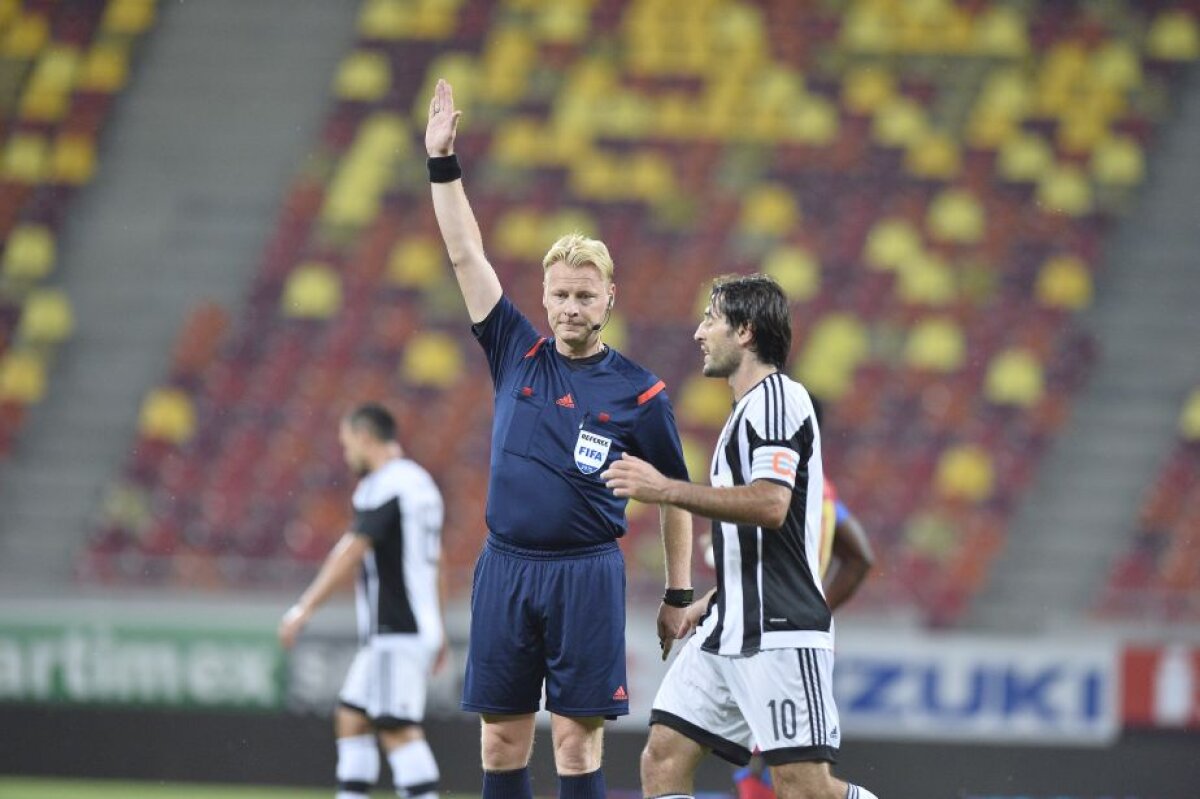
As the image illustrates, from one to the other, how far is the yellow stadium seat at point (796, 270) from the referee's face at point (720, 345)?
33.3 ft

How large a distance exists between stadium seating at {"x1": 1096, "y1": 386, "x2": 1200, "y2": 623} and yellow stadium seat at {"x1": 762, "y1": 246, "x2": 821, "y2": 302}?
3345 millimetres

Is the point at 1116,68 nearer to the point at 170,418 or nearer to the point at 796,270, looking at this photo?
the point at 796,270

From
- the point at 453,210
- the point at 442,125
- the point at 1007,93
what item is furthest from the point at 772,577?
the point at 1007,93

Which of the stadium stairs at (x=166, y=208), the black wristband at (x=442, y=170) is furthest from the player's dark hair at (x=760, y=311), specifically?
the stadium stairs at (x=166, y=208)

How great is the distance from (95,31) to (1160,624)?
41.1 feet

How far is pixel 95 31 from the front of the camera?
17.9 meters

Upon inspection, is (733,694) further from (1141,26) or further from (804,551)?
(1141,26)

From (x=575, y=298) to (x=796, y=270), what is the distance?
34.4 feet

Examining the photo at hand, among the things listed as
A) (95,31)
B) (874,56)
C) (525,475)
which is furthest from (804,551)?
(95,31)

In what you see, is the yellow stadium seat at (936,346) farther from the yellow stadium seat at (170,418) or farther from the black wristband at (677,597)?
the black wristband at (677,597)

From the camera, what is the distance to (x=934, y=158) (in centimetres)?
1590

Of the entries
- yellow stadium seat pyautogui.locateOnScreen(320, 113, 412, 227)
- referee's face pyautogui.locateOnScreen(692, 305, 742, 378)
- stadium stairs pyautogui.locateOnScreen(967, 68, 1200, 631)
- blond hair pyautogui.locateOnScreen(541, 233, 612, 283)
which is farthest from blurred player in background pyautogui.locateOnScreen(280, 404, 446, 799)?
yellow stadium seat pyautogui.locateOnScreen(320, 113, 412, 227)

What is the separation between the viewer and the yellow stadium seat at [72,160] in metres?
17.2

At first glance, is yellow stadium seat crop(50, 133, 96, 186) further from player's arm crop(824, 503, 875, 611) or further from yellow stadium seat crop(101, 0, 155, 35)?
player's arm crop(824, 503, 875, 611)
